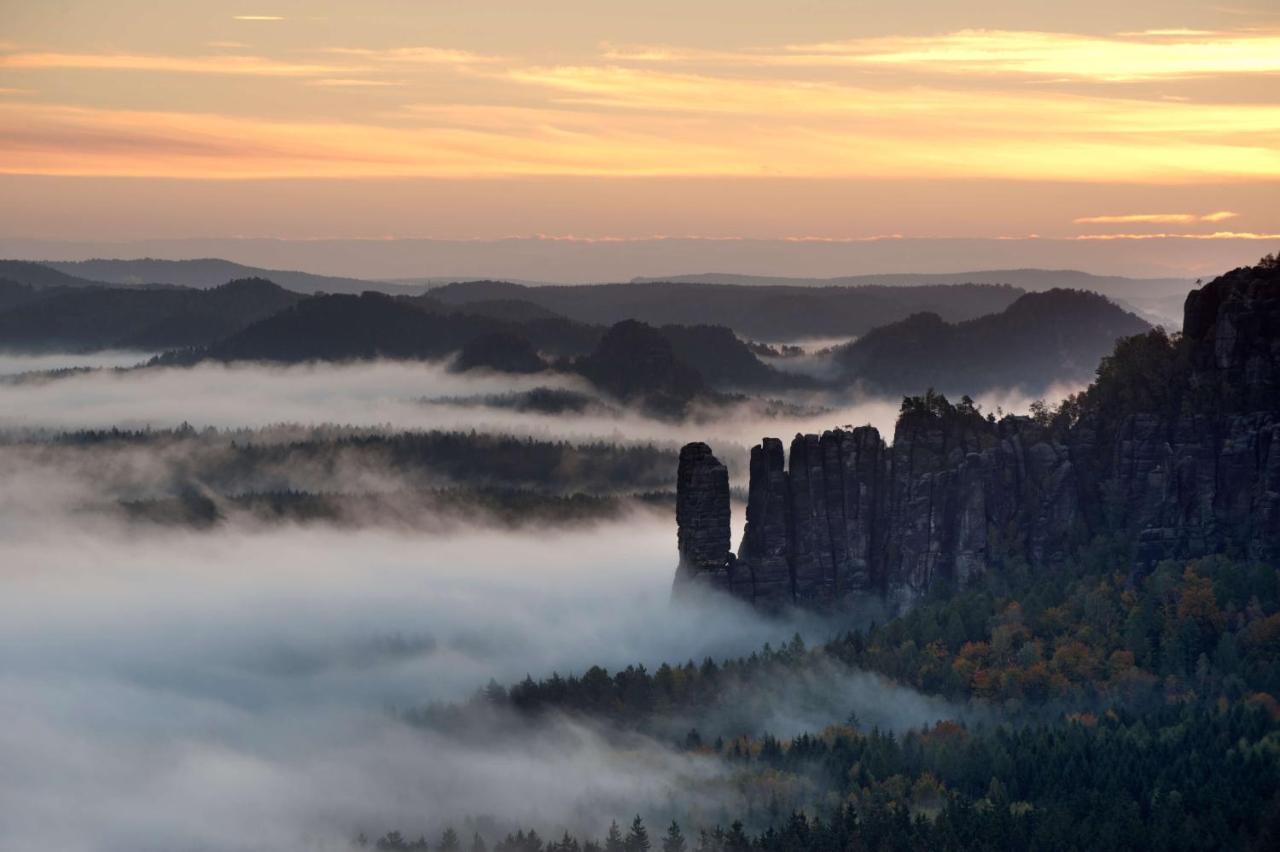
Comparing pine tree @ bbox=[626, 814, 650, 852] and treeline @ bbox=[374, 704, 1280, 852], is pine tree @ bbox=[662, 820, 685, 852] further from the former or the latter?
pine tree @ bbox=[626, 814, 650, 852]

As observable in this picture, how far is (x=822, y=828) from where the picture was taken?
174 metres

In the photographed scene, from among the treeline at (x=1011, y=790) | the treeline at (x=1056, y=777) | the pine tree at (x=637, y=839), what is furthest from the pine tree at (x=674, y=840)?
the treeline at (x=1056, y=777)

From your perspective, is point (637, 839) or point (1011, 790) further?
point (637, 839)

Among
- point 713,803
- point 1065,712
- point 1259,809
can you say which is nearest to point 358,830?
point 713,803

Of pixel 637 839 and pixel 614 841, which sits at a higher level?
pixel 637 839

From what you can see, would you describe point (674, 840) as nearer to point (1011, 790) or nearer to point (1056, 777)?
point (1011, 790)

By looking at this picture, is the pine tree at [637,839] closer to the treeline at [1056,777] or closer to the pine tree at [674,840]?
the pine tree at [674,840]

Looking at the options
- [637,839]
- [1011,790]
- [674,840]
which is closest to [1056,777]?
[1011,790]

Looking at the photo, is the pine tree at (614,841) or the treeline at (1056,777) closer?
the treeline at (1056,777)

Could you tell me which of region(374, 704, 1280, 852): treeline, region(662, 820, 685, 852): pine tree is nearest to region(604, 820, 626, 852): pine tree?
region(374, 704, 1280, 852): treeline


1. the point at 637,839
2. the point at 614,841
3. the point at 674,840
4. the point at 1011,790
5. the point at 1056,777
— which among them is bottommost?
the point at 614,841

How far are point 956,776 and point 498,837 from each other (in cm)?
3567

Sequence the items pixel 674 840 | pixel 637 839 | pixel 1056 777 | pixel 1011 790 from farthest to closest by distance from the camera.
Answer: pixel 637 839 → pixel 1011 790 → pixel 1056 777 → pixel 674 840

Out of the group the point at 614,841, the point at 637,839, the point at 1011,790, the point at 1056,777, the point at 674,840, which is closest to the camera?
the point at 674,840
